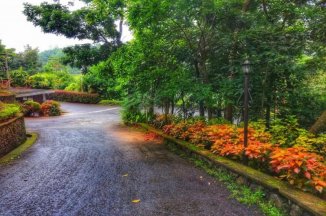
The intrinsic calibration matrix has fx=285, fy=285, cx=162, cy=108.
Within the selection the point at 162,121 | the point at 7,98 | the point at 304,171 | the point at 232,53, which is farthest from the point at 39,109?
the point at 304,171

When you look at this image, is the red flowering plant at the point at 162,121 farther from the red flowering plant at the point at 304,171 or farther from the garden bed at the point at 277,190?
the red flowering plant at the point at 304,171

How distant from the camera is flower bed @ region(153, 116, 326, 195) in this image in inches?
178

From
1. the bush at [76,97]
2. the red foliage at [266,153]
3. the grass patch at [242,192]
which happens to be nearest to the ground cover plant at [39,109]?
the bush at [76,97]

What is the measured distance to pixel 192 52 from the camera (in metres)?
Result: 10.0

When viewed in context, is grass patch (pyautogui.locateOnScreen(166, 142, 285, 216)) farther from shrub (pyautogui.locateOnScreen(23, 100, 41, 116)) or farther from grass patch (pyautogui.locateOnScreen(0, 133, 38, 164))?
shrub (pyautogui.locateOnScreen(23, 100, 41, 116))

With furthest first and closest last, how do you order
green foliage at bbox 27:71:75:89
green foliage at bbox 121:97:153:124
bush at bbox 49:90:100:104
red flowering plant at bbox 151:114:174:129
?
green foliage at bbox 27:71:75:89 < bush at bbox 49:90:100:104 < green foliage at bbox 121:97:153:124 < red flowering plant at bbox 151:114:174:129

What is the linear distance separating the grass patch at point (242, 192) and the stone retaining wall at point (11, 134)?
5.82m

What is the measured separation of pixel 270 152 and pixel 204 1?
459cm

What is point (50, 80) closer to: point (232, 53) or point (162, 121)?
point (162, 121)

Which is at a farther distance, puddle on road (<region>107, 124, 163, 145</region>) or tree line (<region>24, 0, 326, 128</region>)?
puddle on road (<region>107, 124, 163, 145</region>)

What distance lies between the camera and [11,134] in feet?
30.4

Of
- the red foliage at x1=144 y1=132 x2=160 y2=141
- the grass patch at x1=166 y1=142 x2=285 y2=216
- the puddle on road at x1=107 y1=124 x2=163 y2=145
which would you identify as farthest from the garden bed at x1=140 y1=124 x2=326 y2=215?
the red foliage at x1=144 y1=132 x2=160 y2=141

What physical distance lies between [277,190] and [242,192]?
2.45 feet

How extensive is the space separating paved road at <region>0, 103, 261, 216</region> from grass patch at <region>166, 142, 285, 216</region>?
0.14m
